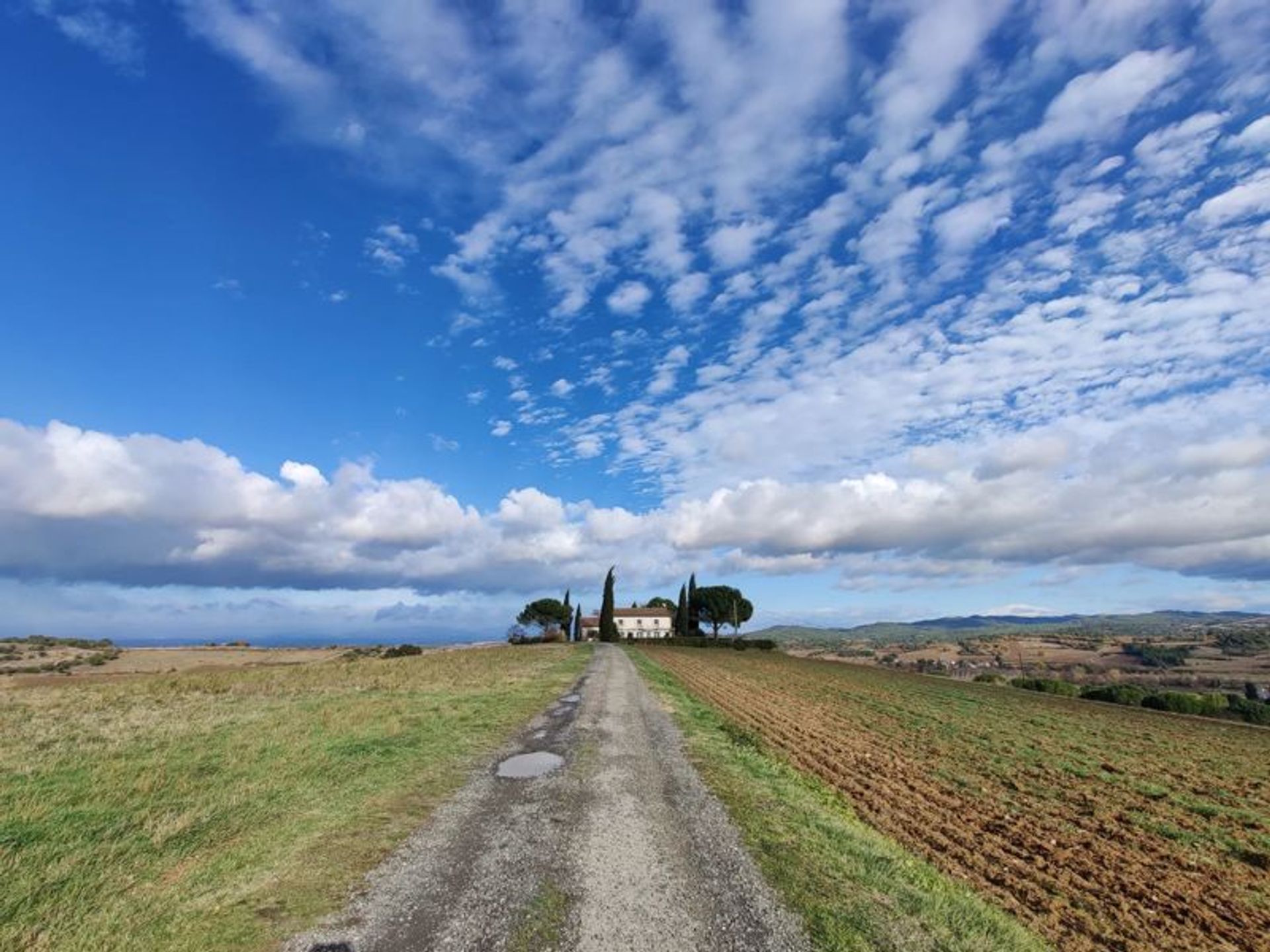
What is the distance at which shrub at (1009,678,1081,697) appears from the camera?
49.7 meters

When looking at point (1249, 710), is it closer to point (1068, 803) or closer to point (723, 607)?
point (1068, 803)

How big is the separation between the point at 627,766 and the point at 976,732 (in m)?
17.7

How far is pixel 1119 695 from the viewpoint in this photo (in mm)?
44438

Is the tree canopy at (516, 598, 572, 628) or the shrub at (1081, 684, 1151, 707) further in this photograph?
the tree canopy at (516, 598, 572, 628)

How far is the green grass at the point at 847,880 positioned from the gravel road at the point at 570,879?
0.43 metres

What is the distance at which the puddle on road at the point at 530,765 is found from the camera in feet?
44.5

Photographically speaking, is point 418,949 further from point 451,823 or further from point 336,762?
point 336,762

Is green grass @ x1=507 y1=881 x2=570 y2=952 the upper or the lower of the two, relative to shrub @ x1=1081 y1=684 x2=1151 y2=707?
upper

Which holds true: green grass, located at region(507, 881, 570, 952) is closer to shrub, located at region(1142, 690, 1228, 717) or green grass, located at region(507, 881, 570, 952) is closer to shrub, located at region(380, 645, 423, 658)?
shrub, located at region(1142, 690, 1228, 717)

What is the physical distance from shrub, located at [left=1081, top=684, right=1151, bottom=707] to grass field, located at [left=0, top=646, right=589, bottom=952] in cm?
4334

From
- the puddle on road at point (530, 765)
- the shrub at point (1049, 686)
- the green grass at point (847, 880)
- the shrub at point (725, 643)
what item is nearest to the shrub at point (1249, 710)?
the shrub at point (1049, 686)

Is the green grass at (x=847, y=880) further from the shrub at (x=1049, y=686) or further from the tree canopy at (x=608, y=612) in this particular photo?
the tree canopy at (x=608, y=612)

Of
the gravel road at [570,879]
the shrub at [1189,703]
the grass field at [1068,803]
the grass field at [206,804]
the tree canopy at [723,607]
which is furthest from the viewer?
the tree canopy at [723,607]

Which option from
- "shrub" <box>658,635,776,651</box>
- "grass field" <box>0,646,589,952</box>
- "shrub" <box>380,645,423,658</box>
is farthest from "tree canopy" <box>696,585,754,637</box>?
"grass field" <box>0,646,589,952</box>
